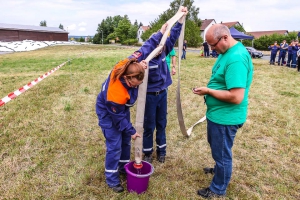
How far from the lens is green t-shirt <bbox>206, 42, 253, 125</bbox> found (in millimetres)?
2344

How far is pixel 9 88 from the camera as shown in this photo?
28.6ft

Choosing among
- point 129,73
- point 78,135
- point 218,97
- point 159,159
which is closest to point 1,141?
point 78,135

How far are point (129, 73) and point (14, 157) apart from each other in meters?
2.66

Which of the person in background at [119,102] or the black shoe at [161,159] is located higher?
the person in background at [119,102]

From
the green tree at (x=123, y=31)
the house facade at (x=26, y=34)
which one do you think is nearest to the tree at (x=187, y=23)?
the green tree at (x=123, y=31)

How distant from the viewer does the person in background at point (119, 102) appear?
2561 mm

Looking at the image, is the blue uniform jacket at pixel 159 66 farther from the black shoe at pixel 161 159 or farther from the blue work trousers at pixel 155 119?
the black shoe at pixel 161 159

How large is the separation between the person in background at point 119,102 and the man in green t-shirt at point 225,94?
71 centimetres

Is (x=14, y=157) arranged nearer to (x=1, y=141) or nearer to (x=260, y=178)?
(x=1, y=141)

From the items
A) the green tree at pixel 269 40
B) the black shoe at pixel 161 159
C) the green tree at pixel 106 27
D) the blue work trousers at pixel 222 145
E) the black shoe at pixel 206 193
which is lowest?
the black shoe at pixel 206 193

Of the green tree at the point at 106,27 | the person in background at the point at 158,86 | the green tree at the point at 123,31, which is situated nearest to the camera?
the person in background at the point at 158,86

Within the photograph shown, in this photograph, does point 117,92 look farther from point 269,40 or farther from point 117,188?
point 269,40

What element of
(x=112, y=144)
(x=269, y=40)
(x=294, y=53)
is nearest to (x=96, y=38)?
(x=269, y=40)

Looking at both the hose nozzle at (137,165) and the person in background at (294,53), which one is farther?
the person in background at (294,53)
